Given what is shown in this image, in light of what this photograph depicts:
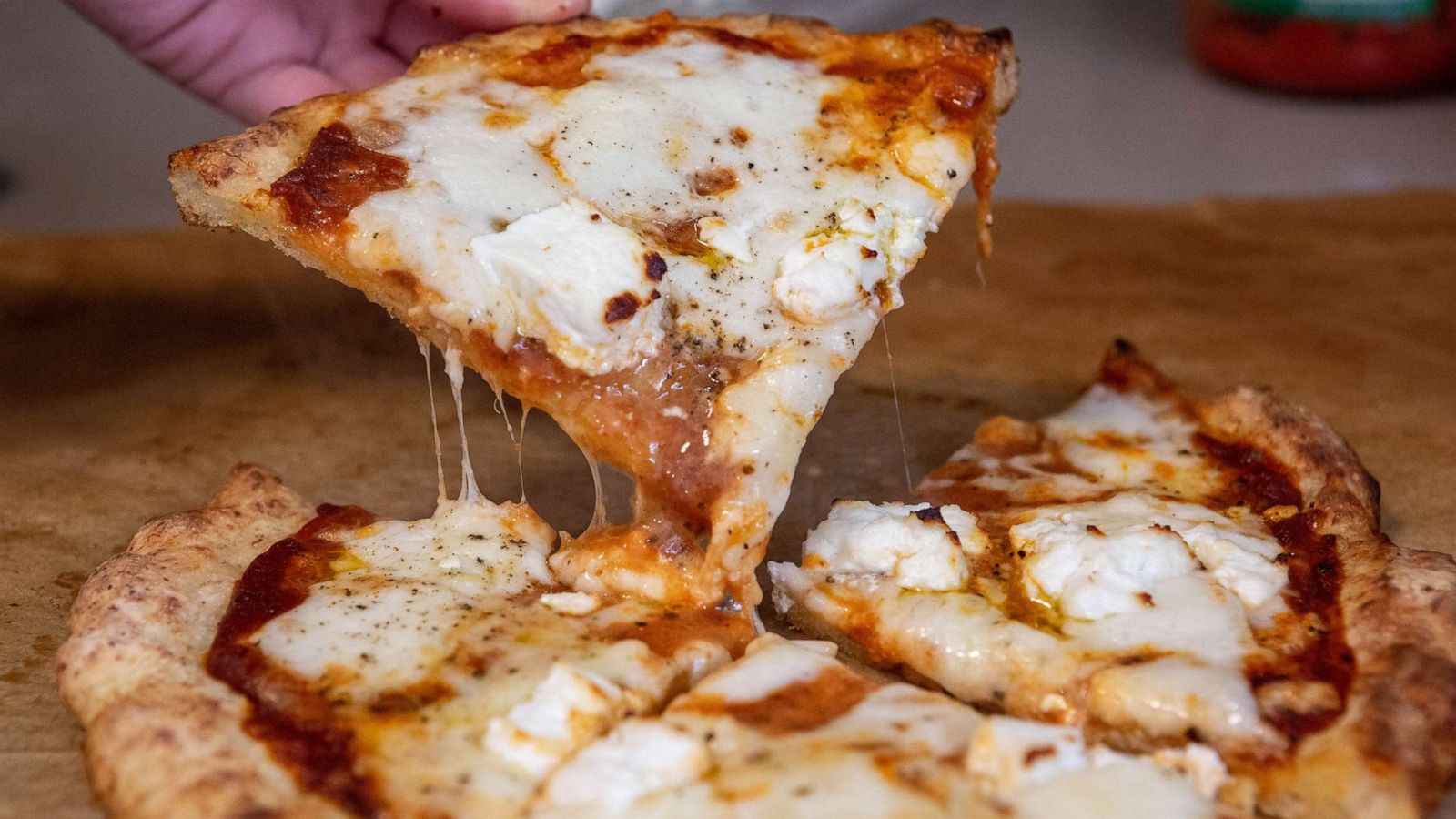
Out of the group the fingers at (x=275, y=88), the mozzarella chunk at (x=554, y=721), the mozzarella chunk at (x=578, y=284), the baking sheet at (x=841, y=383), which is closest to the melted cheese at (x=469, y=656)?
the mozzarella chunk at (x=554, y=721)

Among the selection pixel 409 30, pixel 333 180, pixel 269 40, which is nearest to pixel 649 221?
pixel 333 180

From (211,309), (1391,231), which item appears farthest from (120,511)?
(1391,231)

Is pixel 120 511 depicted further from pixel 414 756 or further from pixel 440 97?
pixel 414 756

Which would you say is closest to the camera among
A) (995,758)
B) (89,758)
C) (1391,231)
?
(995,758)

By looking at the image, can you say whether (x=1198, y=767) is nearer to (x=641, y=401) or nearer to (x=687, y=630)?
(x=687, y=630)

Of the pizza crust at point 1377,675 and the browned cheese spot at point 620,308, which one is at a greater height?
the browned cheese spot at point 620,308

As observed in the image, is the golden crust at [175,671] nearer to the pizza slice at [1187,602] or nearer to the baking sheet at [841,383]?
the baking sheet at [841,383]
